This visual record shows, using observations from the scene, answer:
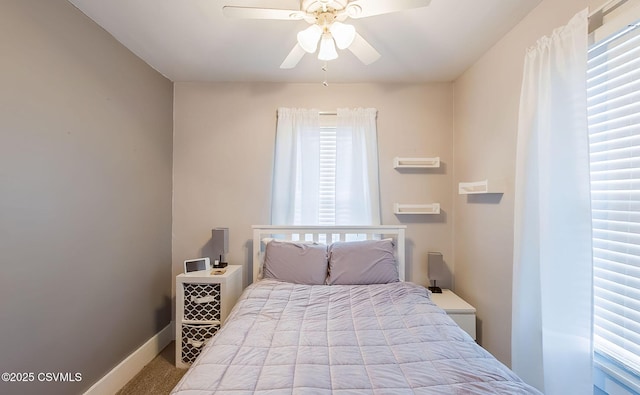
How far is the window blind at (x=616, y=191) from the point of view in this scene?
3.75ft

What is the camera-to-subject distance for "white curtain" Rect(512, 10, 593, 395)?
125cm

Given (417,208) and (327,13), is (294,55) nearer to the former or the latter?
(327,13)

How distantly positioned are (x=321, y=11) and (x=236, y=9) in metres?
0.41

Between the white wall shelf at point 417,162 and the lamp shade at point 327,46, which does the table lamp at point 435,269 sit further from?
the lamp shade at point 327,46

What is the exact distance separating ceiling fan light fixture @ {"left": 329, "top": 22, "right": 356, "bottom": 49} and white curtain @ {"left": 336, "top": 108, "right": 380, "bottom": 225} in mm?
1279

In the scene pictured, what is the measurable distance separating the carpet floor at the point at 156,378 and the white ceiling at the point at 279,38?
2.52m

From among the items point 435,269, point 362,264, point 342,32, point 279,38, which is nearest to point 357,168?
point 362,264

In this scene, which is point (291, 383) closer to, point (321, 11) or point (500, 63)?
point (321, 11)

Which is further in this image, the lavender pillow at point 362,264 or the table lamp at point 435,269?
the table lamp at point 435,269

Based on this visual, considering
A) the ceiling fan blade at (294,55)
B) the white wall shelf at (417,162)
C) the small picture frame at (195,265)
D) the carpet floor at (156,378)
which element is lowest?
the carpet floor at (156,378)

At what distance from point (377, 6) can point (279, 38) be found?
2.97 feet

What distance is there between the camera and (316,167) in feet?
8.67

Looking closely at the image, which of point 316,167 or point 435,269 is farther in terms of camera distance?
point 316,167

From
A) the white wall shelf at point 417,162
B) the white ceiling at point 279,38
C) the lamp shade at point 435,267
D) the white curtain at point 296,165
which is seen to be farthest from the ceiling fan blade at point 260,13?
the lamp shade at point 435,267
